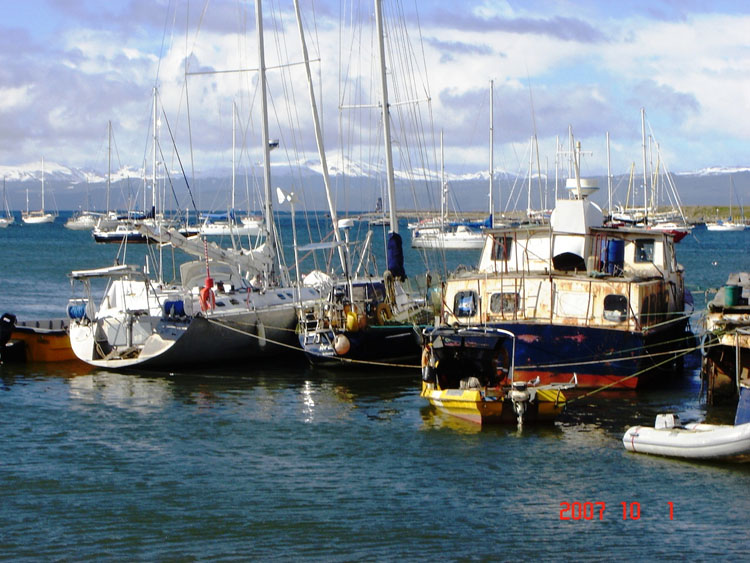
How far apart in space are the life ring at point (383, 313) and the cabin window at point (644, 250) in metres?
8.21

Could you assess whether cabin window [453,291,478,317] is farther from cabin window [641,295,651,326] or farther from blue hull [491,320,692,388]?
cabin window [641,295,651,326]

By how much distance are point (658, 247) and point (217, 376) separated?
14.7 meters

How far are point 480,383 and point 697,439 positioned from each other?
7380 millimetres

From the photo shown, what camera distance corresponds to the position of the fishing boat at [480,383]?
2516 cm

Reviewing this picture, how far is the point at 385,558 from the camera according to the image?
17344 millimetres

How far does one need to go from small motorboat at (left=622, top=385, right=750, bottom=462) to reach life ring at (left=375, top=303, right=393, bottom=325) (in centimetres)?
1292

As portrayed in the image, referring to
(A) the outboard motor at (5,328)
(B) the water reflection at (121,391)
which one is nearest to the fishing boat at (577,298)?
(B) the water reflection at (121,391)

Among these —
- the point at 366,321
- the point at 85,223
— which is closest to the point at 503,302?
the point at 366,321

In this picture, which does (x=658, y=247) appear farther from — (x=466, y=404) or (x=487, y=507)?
(x=487, y=507)

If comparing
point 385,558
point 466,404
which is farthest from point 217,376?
point 385,558

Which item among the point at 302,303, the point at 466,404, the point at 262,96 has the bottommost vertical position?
the point at 466,404

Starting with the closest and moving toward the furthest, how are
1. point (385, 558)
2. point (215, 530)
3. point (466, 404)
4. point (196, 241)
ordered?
point (385, 558) → point (215, 530) → point (466, 404) → point (196, 241)

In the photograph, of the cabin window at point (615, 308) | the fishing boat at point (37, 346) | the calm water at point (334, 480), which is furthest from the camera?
the fishing boat at point (37, 346)
